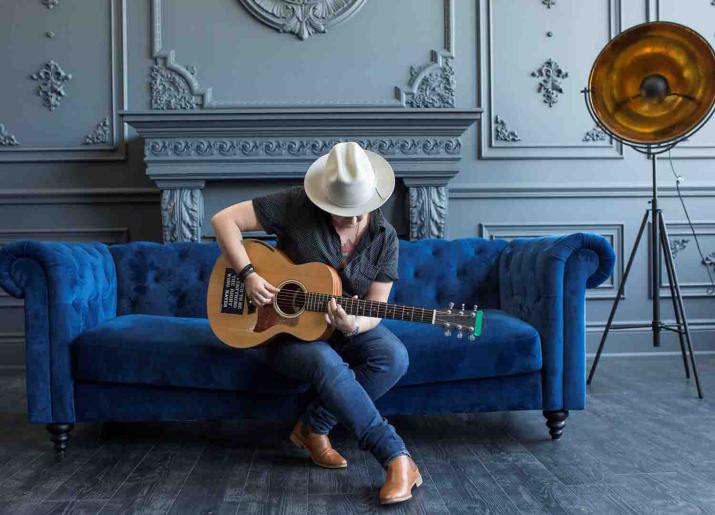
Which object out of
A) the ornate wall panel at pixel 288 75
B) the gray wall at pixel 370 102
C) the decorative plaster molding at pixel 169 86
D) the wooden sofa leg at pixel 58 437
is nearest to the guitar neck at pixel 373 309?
the wooden sofa leg at pixel 58 437

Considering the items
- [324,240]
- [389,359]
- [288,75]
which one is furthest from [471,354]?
[288,75]

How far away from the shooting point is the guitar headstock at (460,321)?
1.79 metres

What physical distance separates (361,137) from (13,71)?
1977 mm

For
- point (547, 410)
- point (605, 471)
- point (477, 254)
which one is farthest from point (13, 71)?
point (605, 471)

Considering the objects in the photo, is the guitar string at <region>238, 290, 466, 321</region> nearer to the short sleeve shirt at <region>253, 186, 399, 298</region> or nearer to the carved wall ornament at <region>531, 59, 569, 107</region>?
the short sleeve shirt at <region>253, 186, 399, 298</region>

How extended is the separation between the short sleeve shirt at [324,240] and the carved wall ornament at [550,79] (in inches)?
84.8

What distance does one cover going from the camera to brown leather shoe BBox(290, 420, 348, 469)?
1.97 metres

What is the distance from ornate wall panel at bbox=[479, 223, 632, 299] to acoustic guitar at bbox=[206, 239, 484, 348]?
190 centimetres

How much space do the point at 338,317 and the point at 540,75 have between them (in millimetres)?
2522

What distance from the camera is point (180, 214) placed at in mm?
3428

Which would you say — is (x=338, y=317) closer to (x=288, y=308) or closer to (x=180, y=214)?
(x=288, y=308)

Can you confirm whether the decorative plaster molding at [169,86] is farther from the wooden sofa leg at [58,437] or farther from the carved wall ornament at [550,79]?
the wooden sofa leg at [58,437]

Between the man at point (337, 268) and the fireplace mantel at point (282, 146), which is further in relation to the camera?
the fireplace mantel at point (282, 146)

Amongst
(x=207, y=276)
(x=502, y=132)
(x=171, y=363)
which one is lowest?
(x=171, y=363)
